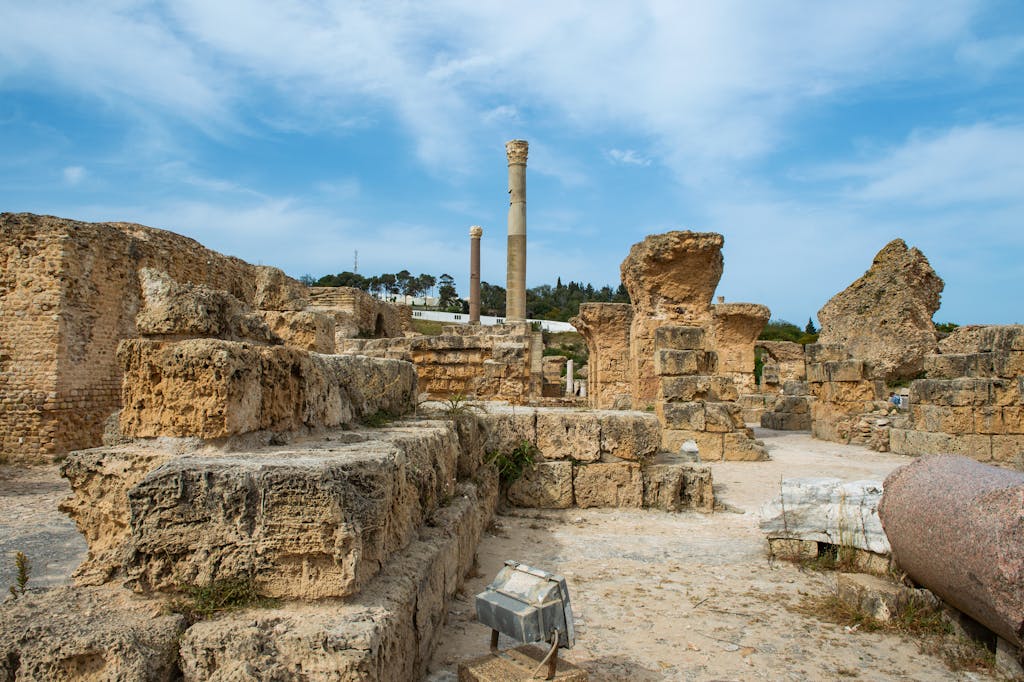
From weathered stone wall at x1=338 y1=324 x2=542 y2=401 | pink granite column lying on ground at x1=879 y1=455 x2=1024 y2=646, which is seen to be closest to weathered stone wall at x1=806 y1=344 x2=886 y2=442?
weathered stone wall at x1=338 y1=324 x2=542 y2=401

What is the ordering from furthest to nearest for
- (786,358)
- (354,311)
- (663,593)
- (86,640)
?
(786,358) < (354,311) < (663,593) < (86,640)

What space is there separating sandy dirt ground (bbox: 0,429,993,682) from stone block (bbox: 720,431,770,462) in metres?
3.08

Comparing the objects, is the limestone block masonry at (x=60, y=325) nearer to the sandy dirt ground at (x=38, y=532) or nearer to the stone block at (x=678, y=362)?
the sandy dirt ground at (x=38, y=532)

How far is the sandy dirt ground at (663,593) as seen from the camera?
311cm

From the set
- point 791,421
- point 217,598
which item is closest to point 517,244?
point 791,421

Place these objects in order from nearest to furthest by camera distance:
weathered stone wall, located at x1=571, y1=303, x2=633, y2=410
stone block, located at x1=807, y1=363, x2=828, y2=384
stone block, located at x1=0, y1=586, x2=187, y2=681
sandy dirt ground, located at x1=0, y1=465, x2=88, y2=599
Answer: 1. stone block, located at x1=0, y1=586, x2=187, y2=681
2. sandy dirt ground, located at x1=0, y1=465, x2=88, y2=599
3. stone block, located at x1=807, y1=363, x2=828, y2=384
4. weathered stone wall, located at x1=571, y1=303, x2=633, y2=410

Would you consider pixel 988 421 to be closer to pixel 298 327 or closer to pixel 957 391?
pixel 957 391

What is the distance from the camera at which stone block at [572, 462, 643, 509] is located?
20.3 ft

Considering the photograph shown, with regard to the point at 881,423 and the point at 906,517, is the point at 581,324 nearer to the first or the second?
the point at 881,423

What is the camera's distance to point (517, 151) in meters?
24.3

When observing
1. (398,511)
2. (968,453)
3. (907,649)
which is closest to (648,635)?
(907,649)

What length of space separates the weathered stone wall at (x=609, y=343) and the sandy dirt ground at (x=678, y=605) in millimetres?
9694

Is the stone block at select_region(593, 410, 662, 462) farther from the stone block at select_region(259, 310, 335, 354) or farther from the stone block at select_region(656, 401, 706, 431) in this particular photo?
the stone block at select_region(656, 401, 706, 431)

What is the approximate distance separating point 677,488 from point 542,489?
4.20ft
